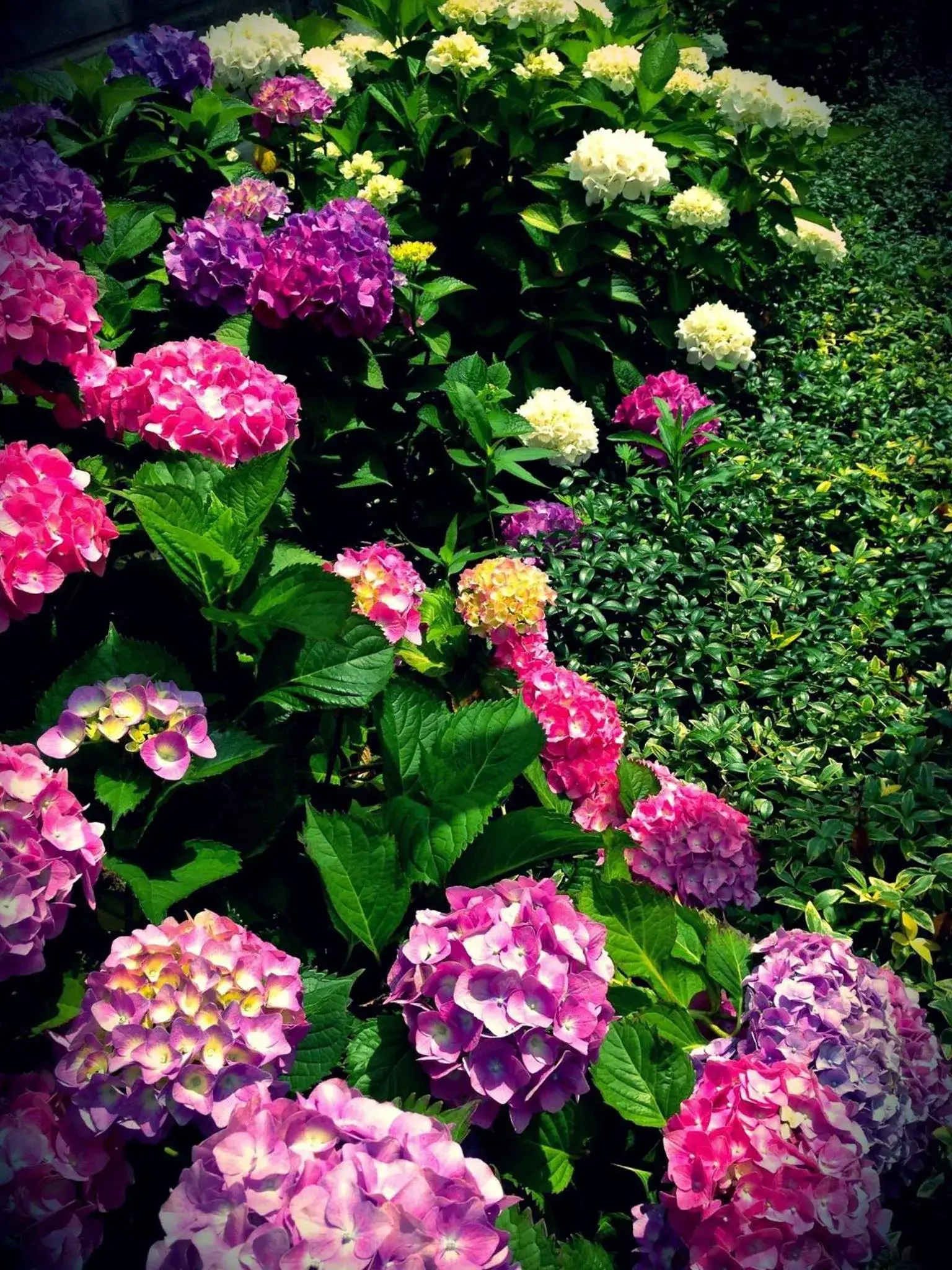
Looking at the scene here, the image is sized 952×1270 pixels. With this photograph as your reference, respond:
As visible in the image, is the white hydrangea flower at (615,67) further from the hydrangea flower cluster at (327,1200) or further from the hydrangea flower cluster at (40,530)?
the hydrangea flower cluster at (327,1200)

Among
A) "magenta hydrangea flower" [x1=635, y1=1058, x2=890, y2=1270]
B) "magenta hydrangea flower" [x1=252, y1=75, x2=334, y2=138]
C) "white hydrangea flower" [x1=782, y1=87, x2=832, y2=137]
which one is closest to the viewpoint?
"magenta hydrangea flower" [x1=635, y1=1058, x2=890, y2=1270]

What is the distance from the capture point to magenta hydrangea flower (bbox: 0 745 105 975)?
3.53 feet

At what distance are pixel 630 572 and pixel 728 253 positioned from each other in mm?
1836

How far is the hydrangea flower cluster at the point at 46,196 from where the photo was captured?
2.06m

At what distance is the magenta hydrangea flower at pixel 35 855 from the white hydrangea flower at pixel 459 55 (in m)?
2.87

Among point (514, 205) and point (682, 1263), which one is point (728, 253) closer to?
point (514, 205)

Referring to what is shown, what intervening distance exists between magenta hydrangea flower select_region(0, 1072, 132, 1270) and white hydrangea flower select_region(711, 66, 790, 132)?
12.8 feet

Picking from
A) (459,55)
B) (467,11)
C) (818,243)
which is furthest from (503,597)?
(818,243)

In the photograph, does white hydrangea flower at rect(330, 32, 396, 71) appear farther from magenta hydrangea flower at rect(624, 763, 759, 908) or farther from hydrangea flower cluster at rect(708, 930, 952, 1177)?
hydrangea flower cluster at rect(708, 930, 952, 1177)

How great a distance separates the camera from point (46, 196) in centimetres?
211

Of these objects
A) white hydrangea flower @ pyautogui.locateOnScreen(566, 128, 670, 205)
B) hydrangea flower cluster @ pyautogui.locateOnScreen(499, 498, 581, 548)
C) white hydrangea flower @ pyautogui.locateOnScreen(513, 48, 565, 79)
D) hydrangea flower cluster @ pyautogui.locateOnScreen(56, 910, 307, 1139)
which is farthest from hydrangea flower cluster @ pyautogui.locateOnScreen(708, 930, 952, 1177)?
white hydrangea flower @ pyautogui.locateOnScreen(513, 48, 565, 79)

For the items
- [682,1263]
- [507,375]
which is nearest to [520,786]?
[682,1263]

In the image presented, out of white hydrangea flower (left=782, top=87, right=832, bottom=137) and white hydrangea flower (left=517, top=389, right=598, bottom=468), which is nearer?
white hydrangea flower (left=517, top=389, right=598, bottom=468)

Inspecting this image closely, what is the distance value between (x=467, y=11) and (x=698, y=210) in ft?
3.60
